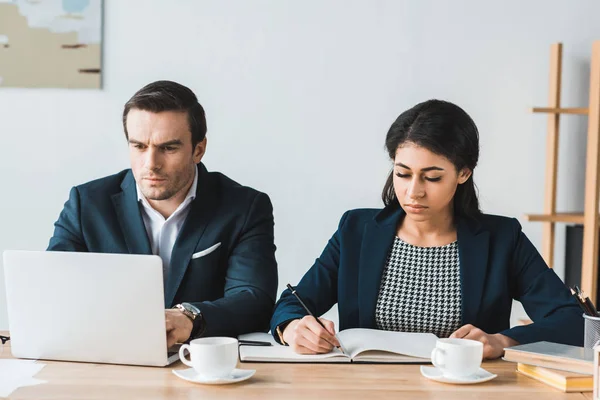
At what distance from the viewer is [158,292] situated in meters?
1.46

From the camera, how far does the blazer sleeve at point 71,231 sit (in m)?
2.06

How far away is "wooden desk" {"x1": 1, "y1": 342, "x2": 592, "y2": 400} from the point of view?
1.34m

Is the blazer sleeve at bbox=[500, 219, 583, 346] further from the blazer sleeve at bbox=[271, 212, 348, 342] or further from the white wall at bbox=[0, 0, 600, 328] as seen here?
the white wall at bbox=[0, 0, 600, 328]

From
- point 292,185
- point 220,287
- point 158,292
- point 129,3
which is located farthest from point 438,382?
point 129,3

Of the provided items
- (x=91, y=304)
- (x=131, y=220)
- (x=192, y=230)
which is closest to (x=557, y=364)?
(x=91, y=304)

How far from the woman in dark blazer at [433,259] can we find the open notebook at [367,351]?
0.75 feet

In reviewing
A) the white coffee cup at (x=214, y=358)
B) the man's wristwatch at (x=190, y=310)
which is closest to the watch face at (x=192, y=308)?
the man's wristwatch at (x=190, y=310)

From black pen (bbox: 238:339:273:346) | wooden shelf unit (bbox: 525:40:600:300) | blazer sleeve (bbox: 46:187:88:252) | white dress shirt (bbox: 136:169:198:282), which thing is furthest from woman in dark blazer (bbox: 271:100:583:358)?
wooden shelf unit (bbox: 525:40:600:300)

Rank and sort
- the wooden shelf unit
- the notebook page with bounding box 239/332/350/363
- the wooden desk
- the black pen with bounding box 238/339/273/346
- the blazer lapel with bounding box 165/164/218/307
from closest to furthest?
the wooden desk < the notebook page with bounding box 239/332/350/363 < the black pen with bounding box 238/339/273/346 < the blazer lapel with bounding box 165/164/218/307 < the wooden shelf unit

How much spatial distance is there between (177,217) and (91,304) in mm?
629

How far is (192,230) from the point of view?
80.5 inches

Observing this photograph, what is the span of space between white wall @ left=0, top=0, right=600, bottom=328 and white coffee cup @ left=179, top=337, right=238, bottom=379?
6.99ft

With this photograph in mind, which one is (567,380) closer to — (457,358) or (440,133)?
(457,358)

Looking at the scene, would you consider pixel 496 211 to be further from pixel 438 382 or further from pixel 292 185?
pixel 438 382
